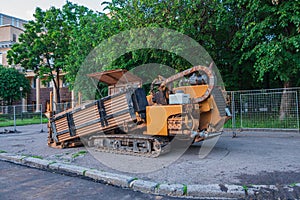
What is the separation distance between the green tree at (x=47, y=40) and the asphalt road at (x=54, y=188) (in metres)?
26.0

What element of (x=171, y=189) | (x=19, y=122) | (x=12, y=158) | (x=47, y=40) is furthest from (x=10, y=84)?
(x=171, y=189)

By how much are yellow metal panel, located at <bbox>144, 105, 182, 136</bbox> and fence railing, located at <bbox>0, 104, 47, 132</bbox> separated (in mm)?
15148

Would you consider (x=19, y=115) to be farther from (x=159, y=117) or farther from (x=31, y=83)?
(x=31, y=83)

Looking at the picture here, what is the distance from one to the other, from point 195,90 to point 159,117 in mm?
1242

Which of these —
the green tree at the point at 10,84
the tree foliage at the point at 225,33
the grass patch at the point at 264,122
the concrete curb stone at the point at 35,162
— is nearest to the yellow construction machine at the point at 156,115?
the concrete curb stone at the point at 35,162

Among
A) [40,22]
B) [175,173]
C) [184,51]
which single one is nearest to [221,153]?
[175,173]

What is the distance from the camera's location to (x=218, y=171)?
17.6 ft

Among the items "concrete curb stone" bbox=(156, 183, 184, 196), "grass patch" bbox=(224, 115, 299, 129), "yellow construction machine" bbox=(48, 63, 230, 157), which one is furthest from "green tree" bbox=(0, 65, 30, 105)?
"concrete curb stone" bbox=(156, 183, 184, 196)

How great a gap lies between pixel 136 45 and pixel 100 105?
7013 mm

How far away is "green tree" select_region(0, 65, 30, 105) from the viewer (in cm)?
3775

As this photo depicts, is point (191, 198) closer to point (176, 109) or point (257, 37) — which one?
point (176, 109)

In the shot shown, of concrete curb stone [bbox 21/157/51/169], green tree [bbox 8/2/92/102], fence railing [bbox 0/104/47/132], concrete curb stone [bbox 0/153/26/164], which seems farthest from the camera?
green tree [bbox 8/2/92/102]

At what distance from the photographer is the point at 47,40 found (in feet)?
104

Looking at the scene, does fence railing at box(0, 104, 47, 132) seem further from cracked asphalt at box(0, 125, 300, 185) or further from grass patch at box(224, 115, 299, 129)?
grass patch at box(224, 115, 299, 129)
